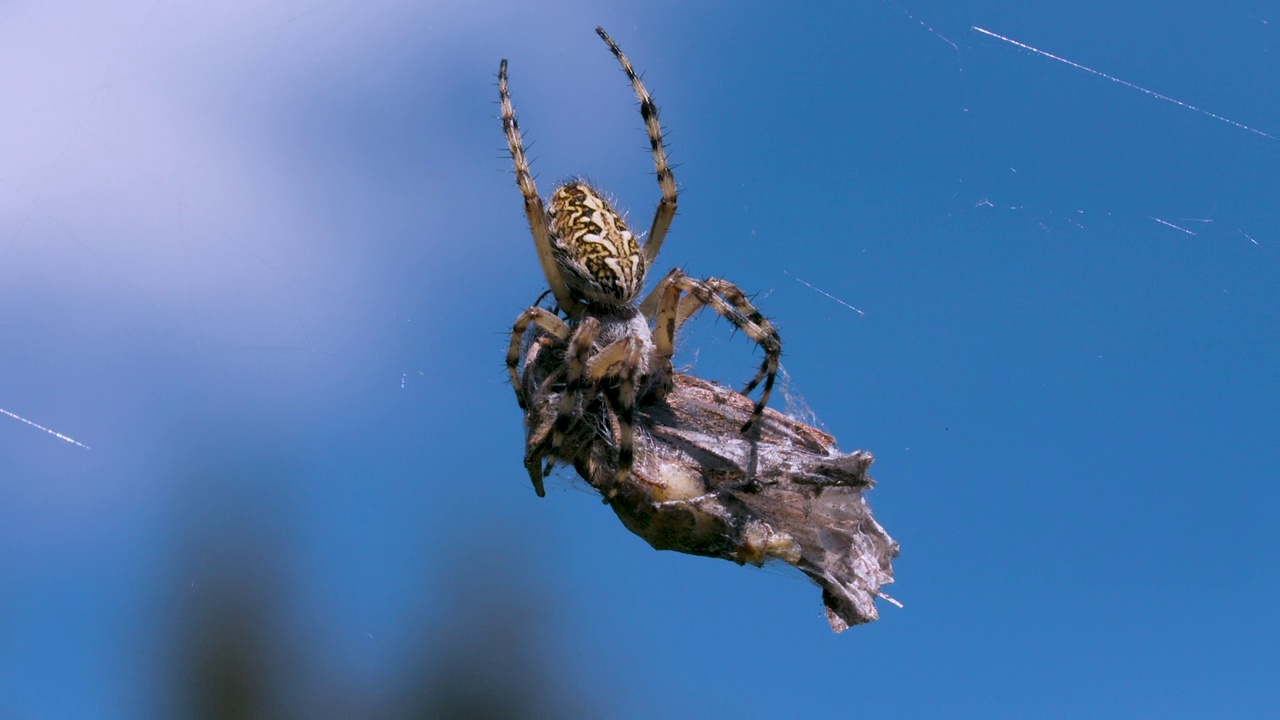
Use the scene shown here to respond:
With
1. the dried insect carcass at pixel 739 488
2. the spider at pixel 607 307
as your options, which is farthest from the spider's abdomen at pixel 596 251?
the dried insect carcass at pixel 739 488

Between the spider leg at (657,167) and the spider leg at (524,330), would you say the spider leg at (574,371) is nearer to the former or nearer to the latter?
the spider leg at (524,330)

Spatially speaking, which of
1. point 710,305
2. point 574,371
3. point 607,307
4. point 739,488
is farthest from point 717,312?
point 739,488

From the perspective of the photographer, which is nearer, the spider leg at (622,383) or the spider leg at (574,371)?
the spider leg at (622,383)

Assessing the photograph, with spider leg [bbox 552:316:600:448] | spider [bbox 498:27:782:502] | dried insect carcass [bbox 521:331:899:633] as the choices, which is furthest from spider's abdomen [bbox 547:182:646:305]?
dried insect carcass [bbox 521:331:899:633]

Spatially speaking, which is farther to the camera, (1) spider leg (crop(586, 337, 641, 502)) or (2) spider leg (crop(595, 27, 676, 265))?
(2) spider leg (crop(595, 27, 676, 265))

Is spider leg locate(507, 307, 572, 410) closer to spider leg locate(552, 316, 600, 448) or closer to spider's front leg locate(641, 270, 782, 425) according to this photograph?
spider leg locate(552, 316, 600, 448)

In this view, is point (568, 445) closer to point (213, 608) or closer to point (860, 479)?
point (860, 479)

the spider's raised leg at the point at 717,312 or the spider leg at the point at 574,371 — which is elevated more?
the spider's raised leg at the point at 717,312

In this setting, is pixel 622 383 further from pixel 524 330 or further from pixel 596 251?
pixel 596 251
